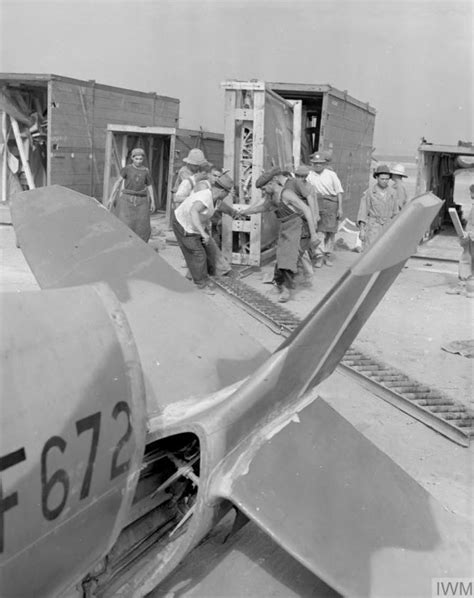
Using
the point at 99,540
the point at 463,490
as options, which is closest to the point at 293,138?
the point at 463,490

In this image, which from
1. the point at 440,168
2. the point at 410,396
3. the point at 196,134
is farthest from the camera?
the point at 440,168

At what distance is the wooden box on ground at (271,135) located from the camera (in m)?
8.90

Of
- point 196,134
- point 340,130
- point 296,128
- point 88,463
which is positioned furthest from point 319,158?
point 88,463

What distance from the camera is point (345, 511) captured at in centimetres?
272

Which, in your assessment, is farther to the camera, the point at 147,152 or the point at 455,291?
the point at 147,152

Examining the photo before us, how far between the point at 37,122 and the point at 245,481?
1227 cm

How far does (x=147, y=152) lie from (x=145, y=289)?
12.3m

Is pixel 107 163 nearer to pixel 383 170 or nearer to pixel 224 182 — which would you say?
pixel 224 182

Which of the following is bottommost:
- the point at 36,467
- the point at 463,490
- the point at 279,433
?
the point at 463,490

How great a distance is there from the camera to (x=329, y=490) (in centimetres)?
277

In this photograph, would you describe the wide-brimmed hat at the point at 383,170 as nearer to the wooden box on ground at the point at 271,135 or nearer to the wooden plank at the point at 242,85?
the wooden box on ground at the point at 271,135

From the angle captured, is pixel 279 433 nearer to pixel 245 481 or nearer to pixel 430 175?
pixel 245 481

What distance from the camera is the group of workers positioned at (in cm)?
770

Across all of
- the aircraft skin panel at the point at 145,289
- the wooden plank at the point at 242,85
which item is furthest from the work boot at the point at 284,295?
the aircraft skin panel at the point at 145,289
